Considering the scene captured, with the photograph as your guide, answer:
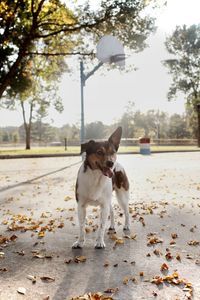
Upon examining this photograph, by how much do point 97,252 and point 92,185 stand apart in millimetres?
796

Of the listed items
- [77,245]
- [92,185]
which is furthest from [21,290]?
[92,185]

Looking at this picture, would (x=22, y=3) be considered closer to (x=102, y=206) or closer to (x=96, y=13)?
(x=96, y=13)

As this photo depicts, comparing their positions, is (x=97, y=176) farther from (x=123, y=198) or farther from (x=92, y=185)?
(x=123, y=198)

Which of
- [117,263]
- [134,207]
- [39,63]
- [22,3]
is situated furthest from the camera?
[39,63]

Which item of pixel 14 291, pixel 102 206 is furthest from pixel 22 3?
pixel 14 291

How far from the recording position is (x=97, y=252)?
16.6 ft

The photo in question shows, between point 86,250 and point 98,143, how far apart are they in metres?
1.34

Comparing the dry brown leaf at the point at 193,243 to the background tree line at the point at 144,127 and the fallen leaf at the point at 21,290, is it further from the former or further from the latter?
the background tree line at the point at 144,127

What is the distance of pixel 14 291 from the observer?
12.3 ft

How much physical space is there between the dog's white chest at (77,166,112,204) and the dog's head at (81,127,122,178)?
0.13 m

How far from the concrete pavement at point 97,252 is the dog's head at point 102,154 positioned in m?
1.02

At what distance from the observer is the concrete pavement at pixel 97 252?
3811mm

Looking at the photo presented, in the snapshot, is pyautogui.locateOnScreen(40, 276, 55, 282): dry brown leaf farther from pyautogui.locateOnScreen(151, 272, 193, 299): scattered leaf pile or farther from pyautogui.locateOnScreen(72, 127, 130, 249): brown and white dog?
pyautogui.locateOnScreen(72, 127, 130, 249): brown and white dog

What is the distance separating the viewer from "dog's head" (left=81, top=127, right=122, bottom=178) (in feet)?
15.8
